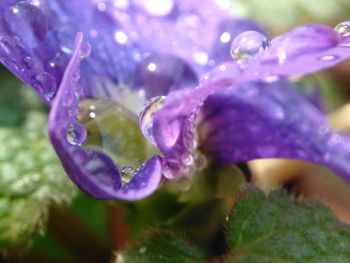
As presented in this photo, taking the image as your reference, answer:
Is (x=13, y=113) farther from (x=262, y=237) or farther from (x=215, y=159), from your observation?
(x=262, y=237)

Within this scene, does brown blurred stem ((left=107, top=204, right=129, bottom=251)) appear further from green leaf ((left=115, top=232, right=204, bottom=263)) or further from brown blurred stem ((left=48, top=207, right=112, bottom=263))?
green leaf ((left=115, top=232, right=204, bottom=263))

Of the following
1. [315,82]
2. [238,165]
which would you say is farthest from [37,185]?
[315,82]

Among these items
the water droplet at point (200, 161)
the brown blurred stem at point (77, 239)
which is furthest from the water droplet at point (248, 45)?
the brown blurred stem at point (77, 239)

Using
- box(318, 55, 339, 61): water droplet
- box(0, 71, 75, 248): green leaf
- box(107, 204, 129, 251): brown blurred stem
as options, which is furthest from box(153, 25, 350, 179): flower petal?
box(107, 204, 129, 251): brown blurred stem

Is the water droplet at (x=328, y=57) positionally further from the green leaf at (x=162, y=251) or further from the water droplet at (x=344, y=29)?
the green leaf at (x=162, y=251)

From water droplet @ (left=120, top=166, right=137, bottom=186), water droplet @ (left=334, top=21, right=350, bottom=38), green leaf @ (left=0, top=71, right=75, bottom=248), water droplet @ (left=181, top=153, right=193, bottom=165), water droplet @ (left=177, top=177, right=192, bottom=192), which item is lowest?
green leaf @ (left=0, top=71, right=75, bottom=248)

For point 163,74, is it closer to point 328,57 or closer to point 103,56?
point 103,56

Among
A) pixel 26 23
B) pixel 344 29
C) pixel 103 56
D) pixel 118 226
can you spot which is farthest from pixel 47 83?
pixel 118 226
